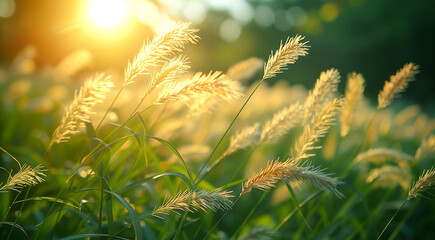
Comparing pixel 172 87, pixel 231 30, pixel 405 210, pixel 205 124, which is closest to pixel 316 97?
pixel 172 87

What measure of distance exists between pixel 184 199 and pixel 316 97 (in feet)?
2.41

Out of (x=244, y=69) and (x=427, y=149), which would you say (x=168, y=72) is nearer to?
(x=244, y=69)

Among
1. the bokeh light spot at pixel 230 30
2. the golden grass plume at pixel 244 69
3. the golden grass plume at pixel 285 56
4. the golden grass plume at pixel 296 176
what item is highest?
the bokeh light spot at pixel 230 30

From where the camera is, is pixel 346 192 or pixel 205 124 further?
pixel 346 192

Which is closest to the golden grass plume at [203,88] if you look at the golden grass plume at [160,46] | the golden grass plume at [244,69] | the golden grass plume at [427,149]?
the golden grass plume at [160,46]

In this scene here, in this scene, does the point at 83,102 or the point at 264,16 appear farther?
the point at 264,16

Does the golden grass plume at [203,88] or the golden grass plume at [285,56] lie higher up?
the golden grass plume at [285,56]

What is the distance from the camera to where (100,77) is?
1.20 meters

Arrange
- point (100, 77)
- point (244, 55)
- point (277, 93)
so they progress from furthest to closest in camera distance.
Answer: point (244, 55)
point (277, 93)
point (100, 77)

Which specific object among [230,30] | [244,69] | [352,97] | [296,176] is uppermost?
[230,30]

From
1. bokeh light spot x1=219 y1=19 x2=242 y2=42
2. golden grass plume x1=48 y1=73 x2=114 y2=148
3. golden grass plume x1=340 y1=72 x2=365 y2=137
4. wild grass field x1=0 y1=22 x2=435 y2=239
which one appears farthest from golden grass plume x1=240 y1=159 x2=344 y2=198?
bokeh light spot x1=219 y1=19 x2=242 y2=42

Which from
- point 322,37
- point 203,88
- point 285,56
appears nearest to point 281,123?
point 285,56

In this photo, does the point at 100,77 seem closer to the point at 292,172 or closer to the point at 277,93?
the point at 292,172

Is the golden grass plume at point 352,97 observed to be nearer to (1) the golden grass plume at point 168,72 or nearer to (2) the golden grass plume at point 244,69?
(2) the golden grass plume at point 244,69
